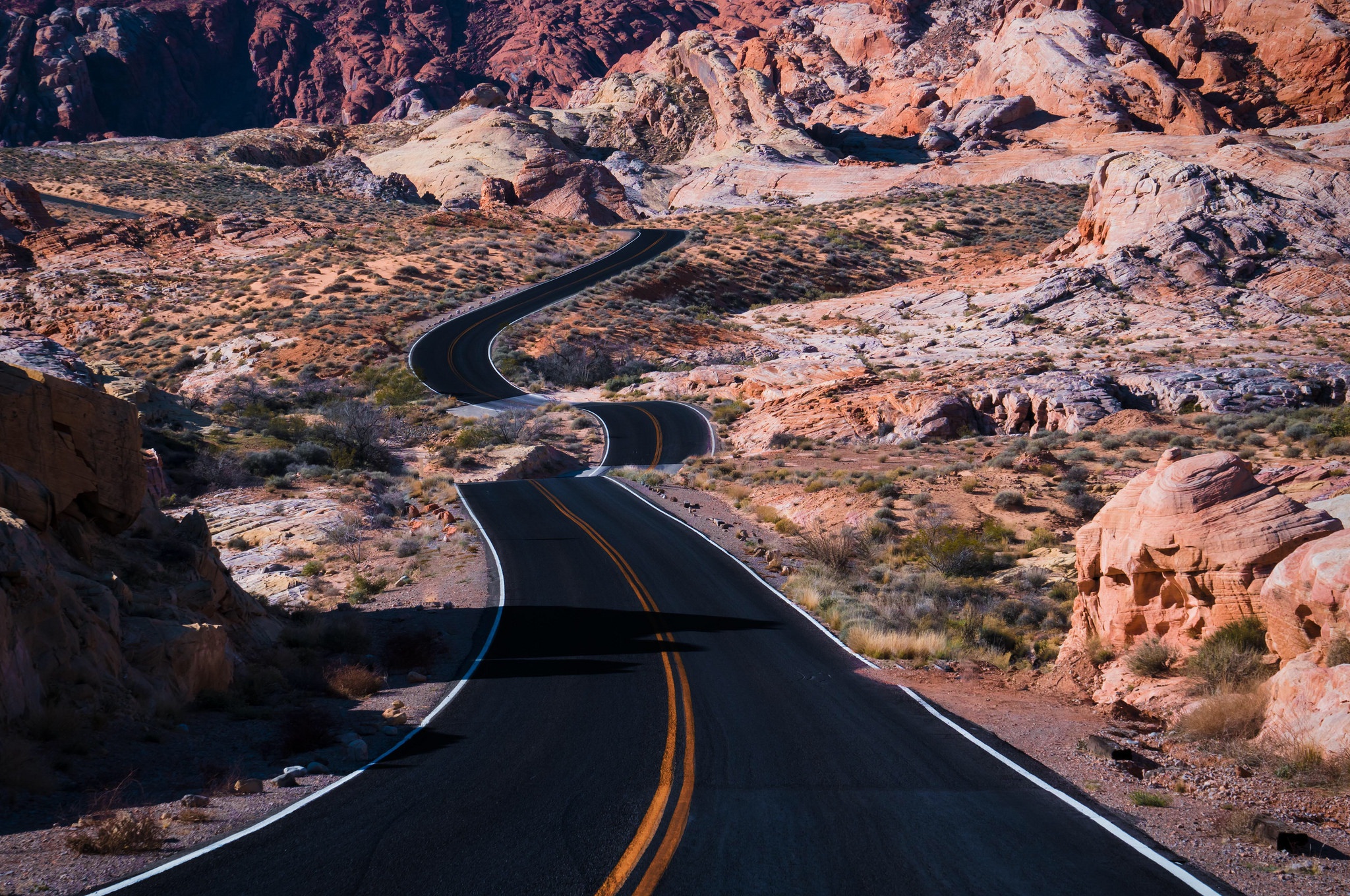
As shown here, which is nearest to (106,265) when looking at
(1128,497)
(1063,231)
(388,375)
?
(388,375)

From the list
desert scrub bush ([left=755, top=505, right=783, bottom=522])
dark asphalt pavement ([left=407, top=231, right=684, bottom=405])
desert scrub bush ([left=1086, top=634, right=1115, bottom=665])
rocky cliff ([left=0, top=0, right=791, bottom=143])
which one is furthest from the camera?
rocky cliff ([left=0, top=0, right=791, bottom=143])

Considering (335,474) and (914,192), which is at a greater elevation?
(914,192)

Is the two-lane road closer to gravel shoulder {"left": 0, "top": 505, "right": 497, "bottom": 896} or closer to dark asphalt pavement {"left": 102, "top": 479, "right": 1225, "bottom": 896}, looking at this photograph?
dark asphalt pavement {"left": 102, "top": 479, "right": 1225, "bottom": 896}

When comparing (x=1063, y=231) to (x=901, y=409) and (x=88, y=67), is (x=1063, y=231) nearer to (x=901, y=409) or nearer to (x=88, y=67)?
(x=901, y=409)

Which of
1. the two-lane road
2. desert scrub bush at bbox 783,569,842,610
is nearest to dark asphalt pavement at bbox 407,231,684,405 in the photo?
the two-lane road

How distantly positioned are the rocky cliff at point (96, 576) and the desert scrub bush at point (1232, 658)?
12.6 metres

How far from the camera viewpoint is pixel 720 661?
44.4 feet

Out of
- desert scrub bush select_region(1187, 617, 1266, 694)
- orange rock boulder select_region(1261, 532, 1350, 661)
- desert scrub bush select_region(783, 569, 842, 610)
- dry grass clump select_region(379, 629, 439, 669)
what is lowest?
desert scrub bush select_region(783, 569, 842, 610)

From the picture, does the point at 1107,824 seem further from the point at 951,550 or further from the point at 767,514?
the point at 767,514

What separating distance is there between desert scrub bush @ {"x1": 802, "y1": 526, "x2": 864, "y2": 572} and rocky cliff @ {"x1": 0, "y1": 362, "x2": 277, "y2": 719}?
1273cm

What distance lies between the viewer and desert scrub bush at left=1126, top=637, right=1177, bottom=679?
37.7 ft

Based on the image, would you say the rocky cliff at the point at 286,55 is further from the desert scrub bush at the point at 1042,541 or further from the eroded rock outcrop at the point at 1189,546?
the eroded rock outcrop at the point at 1189,546

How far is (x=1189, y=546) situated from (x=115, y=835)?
483 inches

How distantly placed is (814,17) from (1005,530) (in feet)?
452
